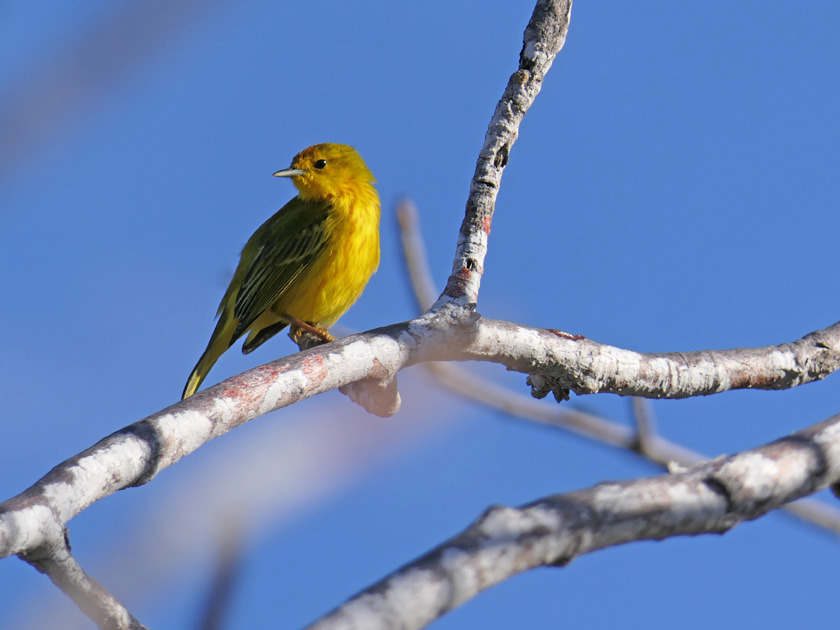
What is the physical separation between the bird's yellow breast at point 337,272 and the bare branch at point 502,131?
2.72m

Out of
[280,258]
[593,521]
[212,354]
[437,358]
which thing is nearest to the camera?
[593,521]

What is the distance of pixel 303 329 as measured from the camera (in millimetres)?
6539

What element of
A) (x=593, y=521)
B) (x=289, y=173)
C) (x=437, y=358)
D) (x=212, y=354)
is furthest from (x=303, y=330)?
(x=593, y=521)

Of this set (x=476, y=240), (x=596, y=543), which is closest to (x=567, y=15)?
(x=476, y=240)

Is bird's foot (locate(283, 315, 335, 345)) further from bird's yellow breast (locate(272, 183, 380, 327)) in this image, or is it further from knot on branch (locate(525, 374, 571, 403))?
knot on branch (locate(525, 374, 571, 403))

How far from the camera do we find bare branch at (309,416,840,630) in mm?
1431

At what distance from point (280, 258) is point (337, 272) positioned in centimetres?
49

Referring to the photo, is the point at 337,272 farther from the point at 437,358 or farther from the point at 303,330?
the point at 437,358

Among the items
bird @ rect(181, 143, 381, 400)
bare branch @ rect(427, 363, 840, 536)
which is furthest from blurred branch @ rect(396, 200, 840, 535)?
bird @ rect(181, 143, 381, 400)

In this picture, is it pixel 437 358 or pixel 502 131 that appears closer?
pixel 437 358

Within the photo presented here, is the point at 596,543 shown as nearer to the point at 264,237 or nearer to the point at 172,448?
the point at 172,448

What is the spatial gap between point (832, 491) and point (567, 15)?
2.55m

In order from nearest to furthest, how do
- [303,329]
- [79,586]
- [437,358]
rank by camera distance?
[79,586] → [437,358] → [303,329]

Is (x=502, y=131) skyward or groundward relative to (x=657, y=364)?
skyward
